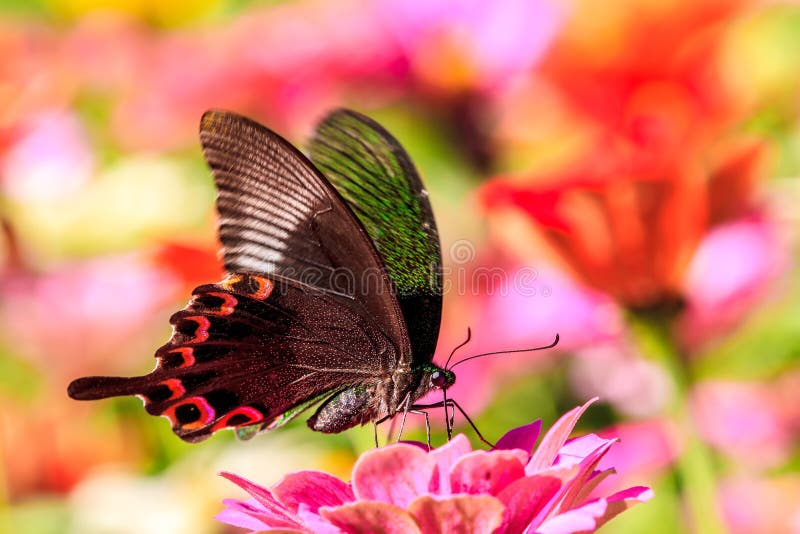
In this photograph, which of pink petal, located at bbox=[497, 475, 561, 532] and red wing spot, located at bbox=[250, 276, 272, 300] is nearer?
pink petal, located at bbox=[497, 475, 561, 532]

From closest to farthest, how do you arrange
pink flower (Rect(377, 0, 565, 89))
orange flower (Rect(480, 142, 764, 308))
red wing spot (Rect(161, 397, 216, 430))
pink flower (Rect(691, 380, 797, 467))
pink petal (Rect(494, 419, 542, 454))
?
pink petal (Rect(494, 419, 542, 454)) → red wing spot (Rect(161, 397, 216, 430)) → orange flower (Rect(480, 142, 764, 308)) → pink flower (Rect(691, 380, 797, 467)) → pink flower (Rect(377, 0, 565, 89))

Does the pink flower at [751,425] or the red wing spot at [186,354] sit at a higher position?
the pink flower at [751,425]

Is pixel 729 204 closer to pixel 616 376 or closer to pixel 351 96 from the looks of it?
pixel 616 376

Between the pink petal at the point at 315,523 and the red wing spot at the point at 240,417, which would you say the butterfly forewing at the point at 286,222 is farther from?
the pink petal at the point at 315,523

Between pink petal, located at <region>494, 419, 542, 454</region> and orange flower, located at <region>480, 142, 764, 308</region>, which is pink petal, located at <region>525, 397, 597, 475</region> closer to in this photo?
pink petal, located at <region>494, 419, 542, 454</region>

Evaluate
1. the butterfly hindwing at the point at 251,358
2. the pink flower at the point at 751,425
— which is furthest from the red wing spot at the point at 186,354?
the pink flower at the point at 751,425

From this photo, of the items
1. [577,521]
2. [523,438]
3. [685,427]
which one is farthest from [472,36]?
[577,521]

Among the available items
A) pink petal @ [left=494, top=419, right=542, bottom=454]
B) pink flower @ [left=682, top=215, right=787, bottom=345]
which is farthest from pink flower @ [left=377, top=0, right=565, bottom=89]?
pink petal @ [left=494, top=419, right=542, bottom=454]
